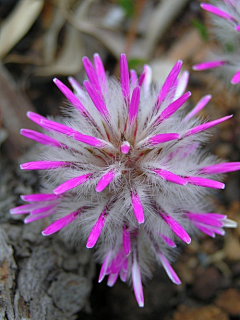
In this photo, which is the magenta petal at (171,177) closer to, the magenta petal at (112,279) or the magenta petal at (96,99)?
the magenta petal at (96,99)

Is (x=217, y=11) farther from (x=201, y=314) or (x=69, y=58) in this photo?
(x=201, y=314)

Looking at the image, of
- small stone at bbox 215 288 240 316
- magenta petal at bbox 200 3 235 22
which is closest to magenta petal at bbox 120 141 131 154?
magenta petal at bbox 200 3 235 22

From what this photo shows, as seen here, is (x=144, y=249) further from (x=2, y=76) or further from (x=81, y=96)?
(x=2, y=76)

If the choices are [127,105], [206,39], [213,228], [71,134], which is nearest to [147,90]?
[127,105]

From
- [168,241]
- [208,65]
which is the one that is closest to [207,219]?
[168,241]

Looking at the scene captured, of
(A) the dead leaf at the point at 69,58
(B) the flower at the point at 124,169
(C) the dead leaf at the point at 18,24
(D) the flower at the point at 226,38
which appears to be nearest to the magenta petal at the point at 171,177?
(B) the flower at the point at 124,169
